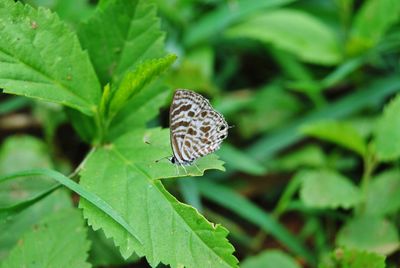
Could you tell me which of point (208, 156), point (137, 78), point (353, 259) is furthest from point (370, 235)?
point (137, 78)

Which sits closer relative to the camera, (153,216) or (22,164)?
(153,216)

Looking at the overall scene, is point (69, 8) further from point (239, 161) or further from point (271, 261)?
point (271, 261)

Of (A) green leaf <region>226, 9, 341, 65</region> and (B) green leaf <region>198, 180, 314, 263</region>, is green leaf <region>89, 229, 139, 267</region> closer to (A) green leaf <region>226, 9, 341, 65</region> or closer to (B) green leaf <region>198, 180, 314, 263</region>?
(B) green leaf <region>198, 180, 314, 263</region>

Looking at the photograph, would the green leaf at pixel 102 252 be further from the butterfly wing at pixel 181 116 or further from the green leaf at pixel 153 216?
the butterfly wing at pixel 181 116

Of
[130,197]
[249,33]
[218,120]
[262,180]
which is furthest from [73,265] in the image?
[249,33]

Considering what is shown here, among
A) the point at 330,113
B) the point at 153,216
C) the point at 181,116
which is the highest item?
the point at 181,116

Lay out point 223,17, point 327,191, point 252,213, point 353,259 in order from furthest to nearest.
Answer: point 223,17, point 252,213, point 327,191, point 353,259

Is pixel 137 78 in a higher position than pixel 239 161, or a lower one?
higher
